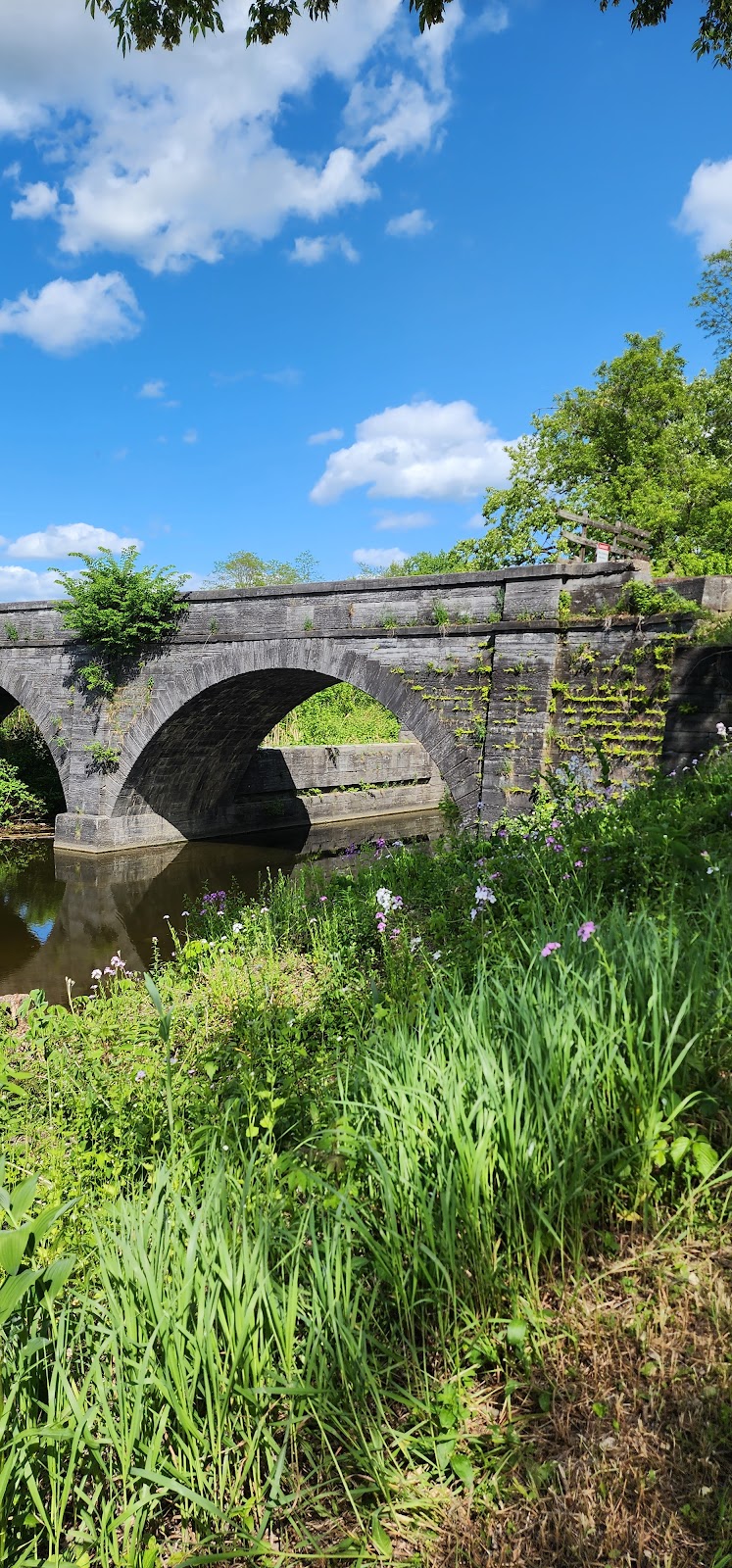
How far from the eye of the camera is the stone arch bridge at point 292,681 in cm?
886

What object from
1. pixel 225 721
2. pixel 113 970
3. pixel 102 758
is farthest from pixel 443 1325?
pixel 225 721

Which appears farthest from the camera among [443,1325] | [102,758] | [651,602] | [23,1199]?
[102,758]

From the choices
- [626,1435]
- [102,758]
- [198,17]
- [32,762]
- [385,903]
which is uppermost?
[198,17]

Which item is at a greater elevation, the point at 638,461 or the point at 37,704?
the point at 638,461

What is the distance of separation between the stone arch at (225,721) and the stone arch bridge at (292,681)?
0.09ft

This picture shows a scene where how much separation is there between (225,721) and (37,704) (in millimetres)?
3225

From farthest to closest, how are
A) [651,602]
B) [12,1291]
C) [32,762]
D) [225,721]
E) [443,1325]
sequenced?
[32,762] < [225,721] < [651,602] < [443,1325] < [12,1291]

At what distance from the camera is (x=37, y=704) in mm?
14750

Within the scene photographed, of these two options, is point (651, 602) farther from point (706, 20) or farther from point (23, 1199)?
point (23, 1199)

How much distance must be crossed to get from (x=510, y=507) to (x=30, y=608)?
658 inches

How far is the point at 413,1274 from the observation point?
5.77 ft

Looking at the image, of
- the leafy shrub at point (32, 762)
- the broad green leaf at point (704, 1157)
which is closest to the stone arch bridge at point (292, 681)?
the leafy shrub at point (32, 762)

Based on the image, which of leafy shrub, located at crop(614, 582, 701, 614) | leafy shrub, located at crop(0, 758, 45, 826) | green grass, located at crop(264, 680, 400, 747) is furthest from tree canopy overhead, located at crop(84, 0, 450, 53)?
green grass, located at crop(264, 680, 400, 747)

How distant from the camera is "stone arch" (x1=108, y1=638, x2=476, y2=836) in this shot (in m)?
10.2
